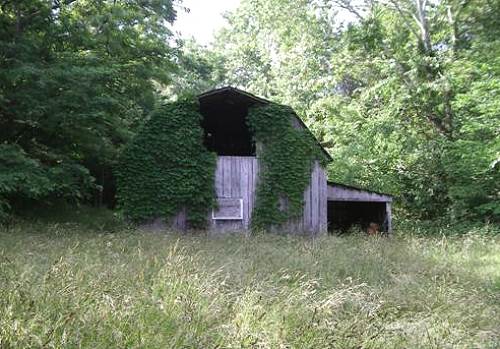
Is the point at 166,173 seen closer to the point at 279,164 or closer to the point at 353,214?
the point at 279,164

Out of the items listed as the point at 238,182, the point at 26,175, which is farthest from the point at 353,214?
the point at 26,175

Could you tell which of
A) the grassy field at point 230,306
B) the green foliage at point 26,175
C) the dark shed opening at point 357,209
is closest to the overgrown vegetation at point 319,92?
the green foliage at point 26,175

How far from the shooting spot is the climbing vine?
15797 millimetres

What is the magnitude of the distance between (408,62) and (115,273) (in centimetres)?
1824

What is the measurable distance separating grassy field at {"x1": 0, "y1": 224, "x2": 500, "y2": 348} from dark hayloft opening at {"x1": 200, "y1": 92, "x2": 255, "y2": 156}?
9.87m

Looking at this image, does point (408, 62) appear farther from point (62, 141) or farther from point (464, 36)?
point (62, 141)

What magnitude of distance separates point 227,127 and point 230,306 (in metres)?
16.0

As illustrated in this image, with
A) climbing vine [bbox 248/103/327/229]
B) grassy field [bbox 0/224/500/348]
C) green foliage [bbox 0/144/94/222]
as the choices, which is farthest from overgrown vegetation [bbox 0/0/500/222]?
grassy field [bbox 0/224/500/348]

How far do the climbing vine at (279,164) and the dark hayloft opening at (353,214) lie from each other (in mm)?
5656

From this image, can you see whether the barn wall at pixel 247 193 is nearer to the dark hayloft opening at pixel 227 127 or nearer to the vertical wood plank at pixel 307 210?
the vertical wood plank at pixel 307 210

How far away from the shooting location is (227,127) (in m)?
20.6

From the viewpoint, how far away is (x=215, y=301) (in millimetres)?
4586

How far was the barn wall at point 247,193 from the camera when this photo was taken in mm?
15609

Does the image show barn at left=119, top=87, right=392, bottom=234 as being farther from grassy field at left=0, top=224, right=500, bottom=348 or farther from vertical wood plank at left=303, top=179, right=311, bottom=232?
grassy field at left=0, top=224, right=500, bottom=348
